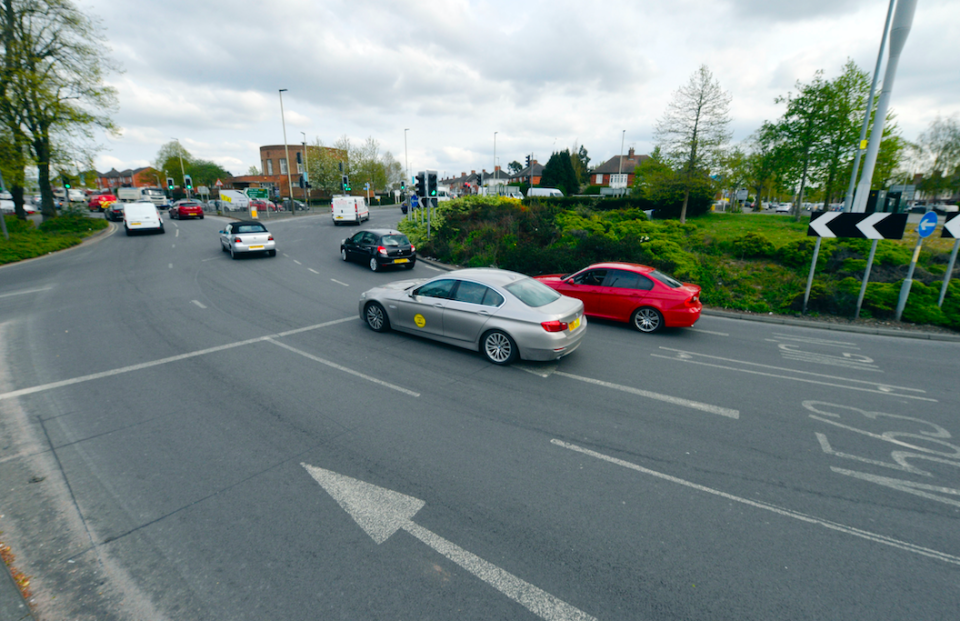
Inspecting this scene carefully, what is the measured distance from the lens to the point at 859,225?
10359mm

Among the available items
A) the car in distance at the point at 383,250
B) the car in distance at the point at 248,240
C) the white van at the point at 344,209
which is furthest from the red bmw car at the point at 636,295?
the white van at the point at 344,209

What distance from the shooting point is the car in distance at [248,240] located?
18253 mm

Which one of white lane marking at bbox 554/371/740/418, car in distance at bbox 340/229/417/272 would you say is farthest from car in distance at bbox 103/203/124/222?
white lane marking at bbox 554/371/740/418

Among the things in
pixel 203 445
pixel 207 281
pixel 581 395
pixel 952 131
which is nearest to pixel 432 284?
pixel 581 395

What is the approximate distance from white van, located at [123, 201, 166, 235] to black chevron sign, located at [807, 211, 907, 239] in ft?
107

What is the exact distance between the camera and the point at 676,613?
2939 mm

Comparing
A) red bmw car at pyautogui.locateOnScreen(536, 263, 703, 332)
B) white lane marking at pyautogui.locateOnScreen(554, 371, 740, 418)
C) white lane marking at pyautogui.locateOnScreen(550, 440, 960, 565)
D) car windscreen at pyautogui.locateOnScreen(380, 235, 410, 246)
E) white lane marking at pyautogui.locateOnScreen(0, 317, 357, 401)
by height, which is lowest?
white lane marking at pyautogui.locateOnScreen(0, 317, 357, 401)

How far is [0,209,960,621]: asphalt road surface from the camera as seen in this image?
3092 mm

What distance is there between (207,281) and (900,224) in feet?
65.0

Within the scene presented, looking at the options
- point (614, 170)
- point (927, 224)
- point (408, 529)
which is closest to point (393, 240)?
point (408, 529)

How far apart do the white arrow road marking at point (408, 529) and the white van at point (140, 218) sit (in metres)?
28.7

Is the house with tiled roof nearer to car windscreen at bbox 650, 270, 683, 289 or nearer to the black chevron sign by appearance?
the black chevron sign

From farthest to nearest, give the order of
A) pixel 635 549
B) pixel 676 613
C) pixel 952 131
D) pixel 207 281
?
pixel 952 131, pixel 207 281, pixel 635 549, pixel 676 613

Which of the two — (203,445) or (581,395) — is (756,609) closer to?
(581,395)
